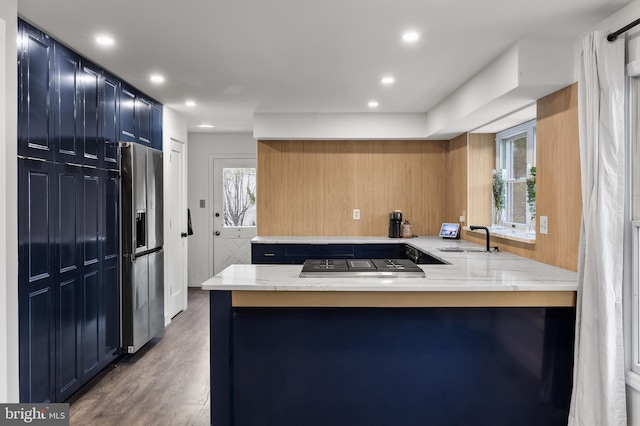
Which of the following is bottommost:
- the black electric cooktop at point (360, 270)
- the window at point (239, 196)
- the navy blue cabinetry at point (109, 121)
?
the black electric cooktop at point (360, 270)

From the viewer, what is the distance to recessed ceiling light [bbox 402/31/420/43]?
2613mm

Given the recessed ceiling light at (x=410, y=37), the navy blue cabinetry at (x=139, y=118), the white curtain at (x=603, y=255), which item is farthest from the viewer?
the navy blue cabinetry at (x=139, y=118)

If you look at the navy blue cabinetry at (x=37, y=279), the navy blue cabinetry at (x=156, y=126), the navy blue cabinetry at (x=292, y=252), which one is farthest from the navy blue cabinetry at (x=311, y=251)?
the navy blue cabinetry at (x=37, y=279)

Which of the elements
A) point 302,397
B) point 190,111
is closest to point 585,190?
point 302,397

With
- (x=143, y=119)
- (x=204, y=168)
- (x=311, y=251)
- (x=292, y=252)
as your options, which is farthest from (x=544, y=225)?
(x=204, y=168)

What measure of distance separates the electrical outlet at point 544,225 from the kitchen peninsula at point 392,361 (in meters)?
0.64

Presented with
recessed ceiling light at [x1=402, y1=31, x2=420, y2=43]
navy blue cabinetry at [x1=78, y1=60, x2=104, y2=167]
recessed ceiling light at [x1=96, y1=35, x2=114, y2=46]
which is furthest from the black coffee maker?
recessed ceiling light at [x1=96, y1=35, x2=114, y2=46]

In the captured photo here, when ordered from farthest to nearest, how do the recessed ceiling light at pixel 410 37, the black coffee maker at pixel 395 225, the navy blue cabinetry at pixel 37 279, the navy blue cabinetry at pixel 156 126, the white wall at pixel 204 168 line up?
the white wall at pixel 204 168 → the black coffee maker at pixel 395 225 → the navy blue cabinetry at pixel 156 126 → the recessed ceiling light at pixel 410 37 → the navy blue cabinetry at pixel 37 279

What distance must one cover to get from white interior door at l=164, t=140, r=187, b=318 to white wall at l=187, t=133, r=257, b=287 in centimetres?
145

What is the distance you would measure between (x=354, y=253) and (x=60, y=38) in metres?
3.20

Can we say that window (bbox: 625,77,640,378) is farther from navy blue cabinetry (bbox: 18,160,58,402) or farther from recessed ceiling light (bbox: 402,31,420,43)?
navy blue cabinetry (bbox: 18,160,58,402)

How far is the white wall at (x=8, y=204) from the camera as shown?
2119 millimetres

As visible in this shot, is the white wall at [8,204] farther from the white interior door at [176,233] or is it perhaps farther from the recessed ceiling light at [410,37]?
the white interior door at [176,233]

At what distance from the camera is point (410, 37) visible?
8.77 feet
